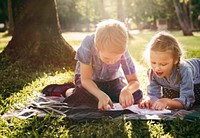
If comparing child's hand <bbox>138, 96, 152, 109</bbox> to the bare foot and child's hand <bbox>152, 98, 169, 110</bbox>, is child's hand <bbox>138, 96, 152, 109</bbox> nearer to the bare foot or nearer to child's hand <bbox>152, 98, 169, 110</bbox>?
child's hand <bbox>152, 98, 169, 110</bbox>

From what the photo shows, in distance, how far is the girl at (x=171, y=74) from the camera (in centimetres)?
328

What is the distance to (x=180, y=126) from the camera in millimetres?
2750

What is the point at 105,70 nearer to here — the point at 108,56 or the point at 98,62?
the point at 98,62

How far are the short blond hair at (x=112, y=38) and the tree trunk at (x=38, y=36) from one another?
373 cm

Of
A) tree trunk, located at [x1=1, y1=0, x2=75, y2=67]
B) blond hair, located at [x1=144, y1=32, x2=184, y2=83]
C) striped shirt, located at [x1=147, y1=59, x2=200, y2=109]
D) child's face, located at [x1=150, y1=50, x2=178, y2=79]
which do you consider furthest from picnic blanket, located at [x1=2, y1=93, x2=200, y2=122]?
tree trunk, located at [x1=1, y1=0, x2=75, y2=67]

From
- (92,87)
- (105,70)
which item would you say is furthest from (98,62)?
(92,87)

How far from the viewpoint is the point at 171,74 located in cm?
346

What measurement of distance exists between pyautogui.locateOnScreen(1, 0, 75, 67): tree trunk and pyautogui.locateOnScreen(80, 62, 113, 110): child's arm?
3283 mm

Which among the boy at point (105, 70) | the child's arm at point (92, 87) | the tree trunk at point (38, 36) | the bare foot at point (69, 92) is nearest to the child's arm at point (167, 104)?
the boy at point (105, 70)

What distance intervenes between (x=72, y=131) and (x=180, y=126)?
2.82 feet

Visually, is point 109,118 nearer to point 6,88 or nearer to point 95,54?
point 95,54

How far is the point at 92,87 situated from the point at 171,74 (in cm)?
82

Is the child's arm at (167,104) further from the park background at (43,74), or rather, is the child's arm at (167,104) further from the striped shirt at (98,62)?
the striped shirt at (98,62)

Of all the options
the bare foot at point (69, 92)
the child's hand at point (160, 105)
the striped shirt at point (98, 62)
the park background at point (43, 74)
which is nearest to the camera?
the park background at point (43, 74)
